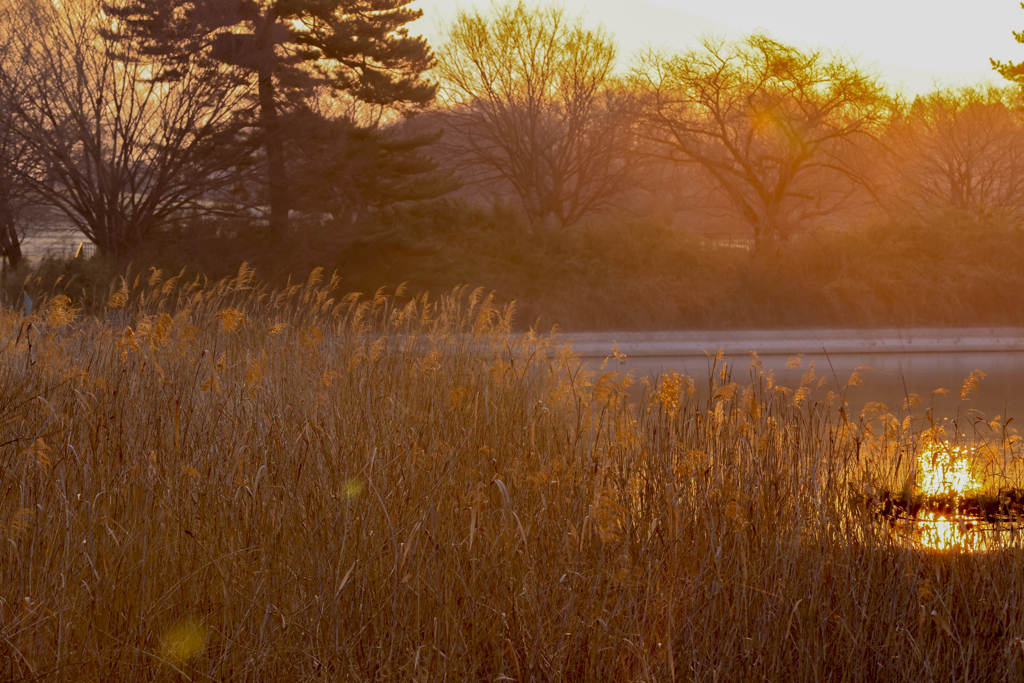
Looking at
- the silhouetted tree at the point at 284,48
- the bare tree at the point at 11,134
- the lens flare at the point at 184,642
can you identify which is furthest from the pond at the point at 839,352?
the lens flare at the point at 184,642

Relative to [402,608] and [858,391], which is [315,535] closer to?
[402,608]

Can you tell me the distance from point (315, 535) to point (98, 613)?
0.73m

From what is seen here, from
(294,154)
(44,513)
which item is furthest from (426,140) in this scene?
(44,513)

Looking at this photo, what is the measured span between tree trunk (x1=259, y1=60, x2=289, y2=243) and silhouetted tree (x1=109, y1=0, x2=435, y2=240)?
0.02 meters

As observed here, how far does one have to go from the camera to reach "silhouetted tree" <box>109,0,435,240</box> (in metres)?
17.0

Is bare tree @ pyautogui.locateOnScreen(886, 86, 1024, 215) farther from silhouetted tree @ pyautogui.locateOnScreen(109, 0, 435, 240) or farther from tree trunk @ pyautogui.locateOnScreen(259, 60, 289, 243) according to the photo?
tree trunk @ pyautogui.locateOnScreen(259, 60, 289, 243)

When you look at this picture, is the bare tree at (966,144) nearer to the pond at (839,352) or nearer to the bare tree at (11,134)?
the pond at (839,352)

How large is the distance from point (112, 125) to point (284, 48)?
407cm

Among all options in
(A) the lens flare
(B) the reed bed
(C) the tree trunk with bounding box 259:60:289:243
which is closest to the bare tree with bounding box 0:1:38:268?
(C) the tree trunk with bounding box 259:60:289:243

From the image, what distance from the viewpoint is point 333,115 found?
21.3 m

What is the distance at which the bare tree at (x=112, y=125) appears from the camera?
16078 mm

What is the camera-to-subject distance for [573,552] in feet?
10.9

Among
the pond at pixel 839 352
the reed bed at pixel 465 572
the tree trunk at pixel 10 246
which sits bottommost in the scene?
the reed bed at pixel 465 572

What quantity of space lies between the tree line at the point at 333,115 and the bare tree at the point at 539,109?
2.6 inches
